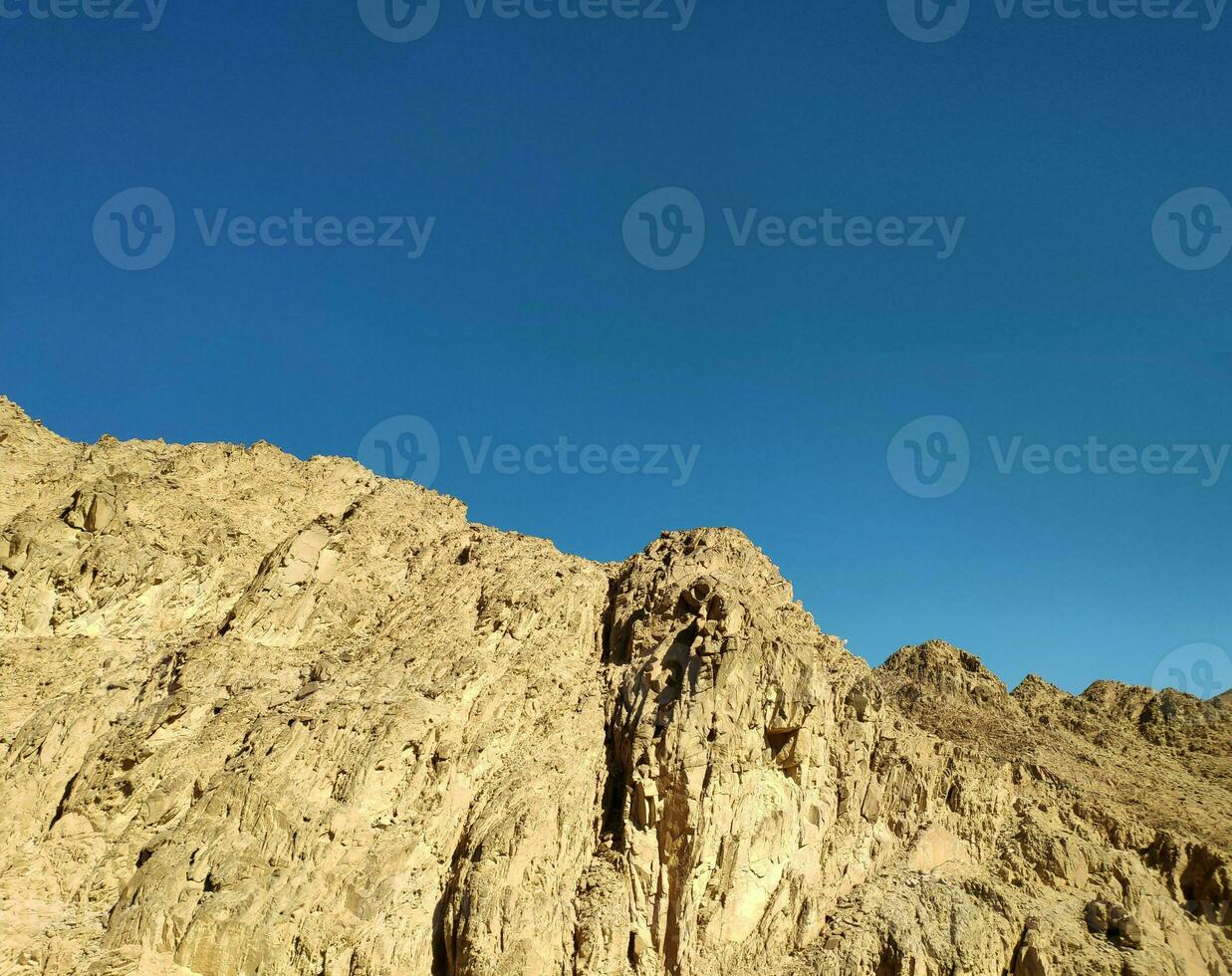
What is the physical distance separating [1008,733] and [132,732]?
→ 37032 mm

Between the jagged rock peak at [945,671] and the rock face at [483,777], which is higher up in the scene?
the jagged rock peak at [945,671]

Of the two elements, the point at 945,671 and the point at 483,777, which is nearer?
the point at 483,777

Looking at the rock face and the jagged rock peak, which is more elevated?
the jagged rock peak

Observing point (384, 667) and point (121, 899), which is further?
point (384, 667)

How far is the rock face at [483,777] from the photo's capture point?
2789 centimetres

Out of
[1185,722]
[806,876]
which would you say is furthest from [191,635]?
[1185,722]

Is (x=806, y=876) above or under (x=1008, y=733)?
under

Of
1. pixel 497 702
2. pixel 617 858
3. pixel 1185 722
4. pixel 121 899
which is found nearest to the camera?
pixel 121 899

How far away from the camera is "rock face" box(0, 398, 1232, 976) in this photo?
27891mm

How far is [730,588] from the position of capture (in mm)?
37156

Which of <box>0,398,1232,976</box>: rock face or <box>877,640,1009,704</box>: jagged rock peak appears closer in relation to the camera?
<box>0,398,1232,976</box>: rock face

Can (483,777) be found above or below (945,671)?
below

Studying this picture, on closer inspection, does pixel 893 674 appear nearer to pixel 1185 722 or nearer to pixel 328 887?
pixel 1185 722

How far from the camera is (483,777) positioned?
31828 millimetres
